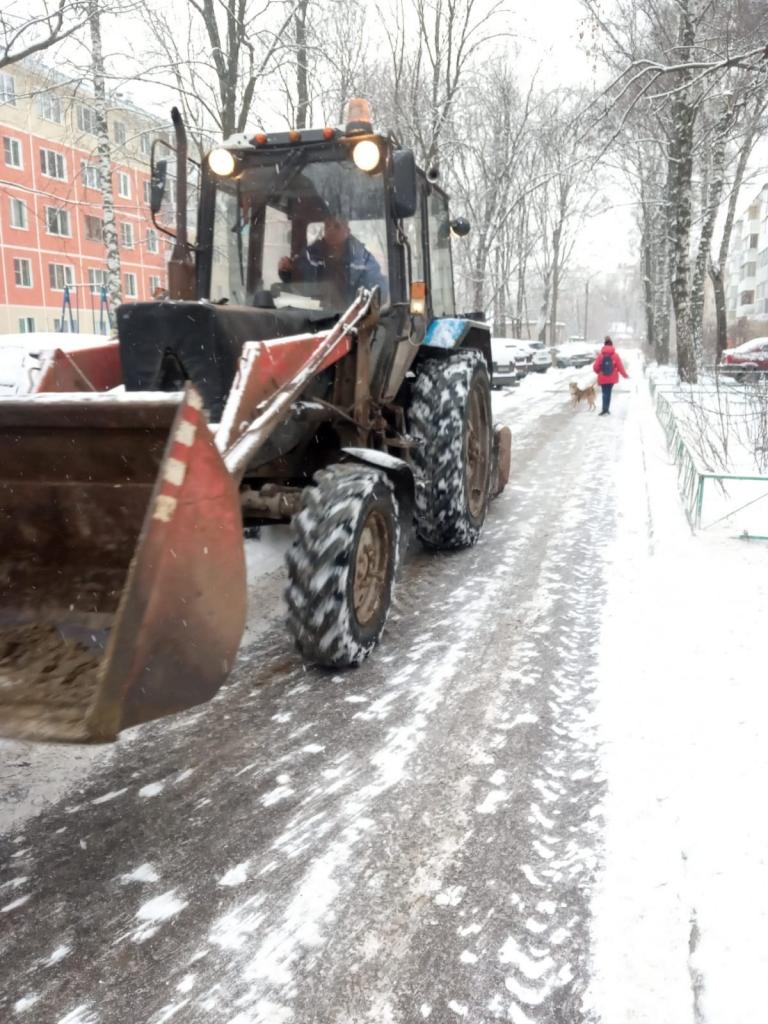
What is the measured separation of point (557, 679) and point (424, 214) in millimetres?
3535

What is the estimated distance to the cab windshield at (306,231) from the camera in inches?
201

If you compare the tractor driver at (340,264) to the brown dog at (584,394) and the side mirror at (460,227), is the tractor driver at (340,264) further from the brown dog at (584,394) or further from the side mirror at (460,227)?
the brown dog at (584,394)

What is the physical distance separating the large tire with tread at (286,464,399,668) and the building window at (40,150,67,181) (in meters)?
38.5

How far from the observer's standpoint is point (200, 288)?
5.48 meters

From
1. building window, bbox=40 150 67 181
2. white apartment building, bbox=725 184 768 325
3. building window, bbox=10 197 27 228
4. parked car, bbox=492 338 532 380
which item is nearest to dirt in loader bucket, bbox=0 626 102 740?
parked car, bbox=492 338 532 380

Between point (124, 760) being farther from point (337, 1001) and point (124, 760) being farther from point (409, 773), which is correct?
point (337, 1001)

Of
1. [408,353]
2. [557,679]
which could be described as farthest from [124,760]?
[408,353]

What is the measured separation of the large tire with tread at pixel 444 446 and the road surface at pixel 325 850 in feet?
4.45

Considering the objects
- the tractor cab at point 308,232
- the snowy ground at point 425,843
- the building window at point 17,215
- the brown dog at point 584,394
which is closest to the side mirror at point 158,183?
the tractor cab at point 308,232

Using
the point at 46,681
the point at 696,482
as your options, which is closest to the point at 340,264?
the point at 46,681

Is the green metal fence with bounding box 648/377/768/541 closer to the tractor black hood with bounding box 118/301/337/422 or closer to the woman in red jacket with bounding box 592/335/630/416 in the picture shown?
the tractor black hood with bounding box 118/301/337/422

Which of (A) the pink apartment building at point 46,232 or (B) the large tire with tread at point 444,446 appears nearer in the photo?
(B) the large tire with tread at point 444,446

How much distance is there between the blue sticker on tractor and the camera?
6.10m

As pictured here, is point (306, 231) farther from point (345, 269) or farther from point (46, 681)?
point (46, 681)
